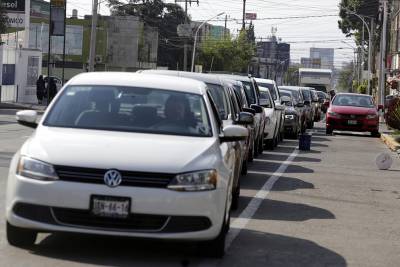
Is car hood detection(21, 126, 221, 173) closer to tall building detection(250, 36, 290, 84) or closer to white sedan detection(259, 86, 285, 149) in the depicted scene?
white sedan detection(259, 86, 285, 149)

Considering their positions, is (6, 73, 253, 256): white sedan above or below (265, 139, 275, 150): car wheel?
above

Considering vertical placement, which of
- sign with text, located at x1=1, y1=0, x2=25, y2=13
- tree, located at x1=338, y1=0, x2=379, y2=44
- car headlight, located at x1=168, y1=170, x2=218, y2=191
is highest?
tree, located at x1=338, y1=0, x2=379, y2=44

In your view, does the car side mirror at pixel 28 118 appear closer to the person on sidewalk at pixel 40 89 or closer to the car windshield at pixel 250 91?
the car windshield at pixel 250 91

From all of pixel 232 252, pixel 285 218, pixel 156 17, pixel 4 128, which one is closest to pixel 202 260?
pixel 232 252

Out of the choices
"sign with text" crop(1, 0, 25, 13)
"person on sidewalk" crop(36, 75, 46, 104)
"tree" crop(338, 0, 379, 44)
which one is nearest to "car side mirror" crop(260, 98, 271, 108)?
"person on sidewalk" crop(36, 75, 46, 104)

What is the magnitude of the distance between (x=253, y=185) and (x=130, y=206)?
6970 mm

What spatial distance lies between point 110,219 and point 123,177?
0.36 m

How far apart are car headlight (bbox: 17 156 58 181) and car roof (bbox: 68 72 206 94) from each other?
159cm

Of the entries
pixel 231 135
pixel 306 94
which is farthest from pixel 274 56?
pixel 231 135

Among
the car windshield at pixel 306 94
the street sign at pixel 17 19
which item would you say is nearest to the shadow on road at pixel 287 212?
the car windshield at pixel 306 94

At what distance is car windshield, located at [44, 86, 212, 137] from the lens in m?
7.66

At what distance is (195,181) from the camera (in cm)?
680

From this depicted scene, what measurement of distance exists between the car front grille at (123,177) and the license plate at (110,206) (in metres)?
0.14

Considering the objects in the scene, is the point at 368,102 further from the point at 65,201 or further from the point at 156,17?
the point at 156,17
